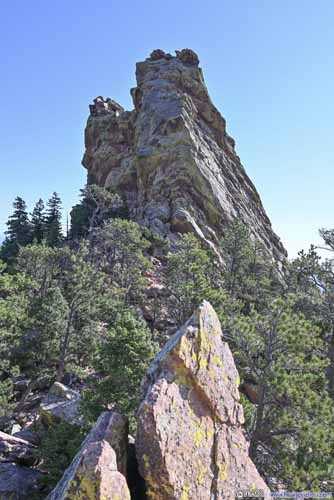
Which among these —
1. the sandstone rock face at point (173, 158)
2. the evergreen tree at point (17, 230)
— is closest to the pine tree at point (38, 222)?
the evergreen tree at point (17, 230)

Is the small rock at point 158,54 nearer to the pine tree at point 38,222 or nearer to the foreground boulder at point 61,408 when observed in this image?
the pine tree at point 38,222

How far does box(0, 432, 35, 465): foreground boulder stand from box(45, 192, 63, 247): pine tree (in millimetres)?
34886

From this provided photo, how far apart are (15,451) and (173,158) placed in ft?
135

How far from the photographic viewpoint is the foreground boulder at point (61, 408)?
12730mm

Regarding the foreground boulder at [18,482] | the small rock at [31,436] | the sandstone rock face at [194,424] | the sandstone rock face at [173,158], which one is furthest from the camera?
the sandstone rock face at [173,158]

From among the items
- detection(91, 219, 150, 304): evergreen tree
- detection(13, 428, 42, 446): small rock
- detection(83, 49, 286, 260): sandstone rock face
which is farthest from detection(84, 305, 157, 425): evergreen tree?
detection(83, 49, 286, 260): sandstone rock face

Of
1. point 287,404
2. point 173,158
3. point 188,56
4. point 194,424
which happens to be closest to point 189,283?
point 287,404

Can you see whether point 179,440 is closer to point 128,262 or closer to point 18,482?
point 18,482

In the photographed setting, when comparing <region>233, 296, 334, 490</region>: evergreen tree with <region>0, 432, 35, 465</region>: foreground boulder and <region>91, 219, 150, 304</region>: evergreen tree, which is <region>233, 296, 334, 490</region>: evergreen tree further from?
<region>91, 219, 150, 304</region>: evergreen tree

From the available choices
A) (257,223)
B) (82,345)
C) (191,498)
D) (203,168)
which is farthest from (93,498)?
(257,223)

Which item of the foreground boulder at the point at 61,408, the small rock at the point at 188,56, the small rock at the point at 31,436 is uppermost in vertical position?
the small rock at the point at 188,56

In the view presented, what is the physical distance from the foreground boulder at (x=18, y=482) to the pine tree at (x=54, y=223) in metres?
36.8

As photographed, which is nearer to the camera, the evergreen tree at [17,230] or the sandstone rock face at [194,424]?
the sandstone rock face at [194,424]

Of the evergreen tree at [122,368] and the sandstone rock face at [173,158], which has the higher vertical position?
the sandstone rock face at [173,158]
